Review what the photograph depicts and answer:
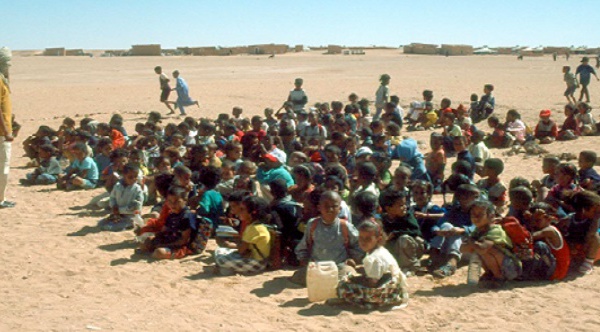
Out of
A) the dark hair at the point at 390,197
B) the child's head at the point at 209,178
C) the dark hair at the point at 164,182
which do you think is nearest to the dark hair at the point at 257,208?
the dark hair at the point at 390,197

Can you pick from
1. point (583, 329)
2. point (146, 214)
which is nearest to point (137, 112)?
point (146, 214)

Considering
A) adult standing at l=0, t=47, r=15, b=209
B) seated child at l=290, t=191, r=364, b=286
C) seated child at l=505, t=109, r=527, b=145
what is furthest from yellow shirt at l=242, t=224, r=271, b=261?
seated child at l=505, t=109, r=527, b=145

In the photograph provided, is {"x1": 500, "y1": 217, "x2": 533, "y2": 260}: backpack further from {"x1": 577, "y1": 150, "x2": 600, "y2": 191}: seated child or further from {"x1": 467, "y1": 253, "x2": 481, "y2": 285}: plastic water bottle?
{"x1": 577, "y1": 150, "x2": 600, "y2": 191}: seated child

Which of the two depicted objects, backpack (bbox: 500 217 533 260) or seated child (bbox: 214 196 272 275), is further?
seated child (bbox: 214 196 272 275)

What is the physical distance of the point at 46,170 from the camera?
1152 centimetres

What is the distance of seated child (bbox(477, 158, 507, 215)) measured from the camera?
7969mm

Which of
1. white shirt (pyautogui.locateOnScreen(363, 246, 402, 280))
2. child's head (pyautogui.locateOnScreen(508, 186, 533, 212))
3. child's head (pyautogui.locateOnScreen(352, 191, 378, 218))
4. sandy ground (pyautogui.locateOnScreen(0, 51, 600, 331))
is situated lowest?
sandy ground (pyautogui.locateOnScreen(0, 51, 600, 331))

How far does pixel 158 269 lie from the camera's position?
6.98 meters

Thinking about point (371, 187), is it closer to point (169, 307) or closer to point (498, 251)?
point (498, 251)

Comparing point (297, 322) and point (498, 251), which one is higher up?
point (498, 251)

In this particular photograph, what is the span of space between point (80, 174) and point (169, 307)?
18.2ft

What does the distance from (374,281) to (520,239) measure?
1409 millimetres

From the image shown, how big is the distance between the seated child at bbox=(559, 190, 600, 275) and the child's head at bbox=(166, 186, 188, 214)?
3710mm

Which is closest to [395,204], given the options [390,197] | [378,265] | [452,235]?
[390,197]
